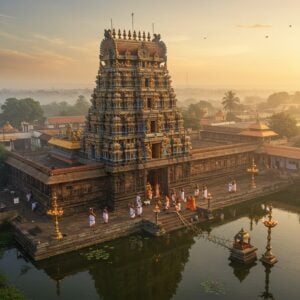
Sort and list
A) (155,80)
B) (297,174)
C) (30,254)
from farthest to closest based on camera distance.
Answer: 1. (297,174)
2. (155,80)
3. (30,254)

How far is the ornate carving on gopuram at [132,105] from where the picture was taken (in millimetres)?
27781

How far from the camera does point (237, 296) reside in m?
16.9

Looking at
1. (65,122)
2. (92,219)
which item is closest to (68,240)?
(92,219)

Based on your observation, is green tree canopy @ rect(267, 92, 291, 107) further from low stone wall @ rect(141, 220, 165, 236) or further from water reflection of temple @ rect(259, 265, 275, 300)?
water reflection of temple @ rect(259, 265, 275, 300)

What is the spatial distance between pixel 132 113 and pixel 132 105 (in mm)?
666

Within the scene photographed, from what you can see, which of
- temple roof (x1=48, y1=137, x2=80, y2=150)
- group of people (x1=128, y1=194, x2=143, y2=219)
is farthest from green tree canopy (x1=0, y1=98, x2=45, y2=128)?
group of people (x1=128, y1=194, x2=143, y2=219)

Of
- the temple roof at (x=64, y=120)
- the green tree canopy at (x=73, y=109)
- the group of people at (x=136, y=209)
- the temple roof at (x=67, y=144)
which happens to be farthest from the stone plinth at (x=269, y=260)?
the green tree canopy at (x=73, y=109)

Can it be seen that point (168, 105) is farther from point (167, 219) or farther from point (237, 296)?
point (237, 296)

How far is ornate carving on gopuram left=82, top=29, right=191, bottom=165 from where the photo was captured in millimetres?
27781

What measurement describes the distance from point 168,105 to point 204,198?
8.10 m

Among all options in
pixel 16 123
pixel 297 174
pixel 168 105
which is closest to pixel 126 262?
pixel 168 105

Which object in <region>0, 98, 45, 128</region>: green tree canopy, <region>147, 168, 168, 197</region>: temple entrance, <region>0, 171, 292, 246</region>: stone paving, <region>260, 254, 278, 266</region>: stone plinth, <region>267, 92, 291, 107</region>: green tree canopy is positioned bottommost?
<region>260, 254, 278, 266</region>: stone plinth

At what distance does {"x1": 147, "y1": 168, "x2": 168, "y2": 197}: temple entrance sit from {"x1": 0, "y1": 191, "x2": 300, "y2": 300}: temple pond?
598 cm

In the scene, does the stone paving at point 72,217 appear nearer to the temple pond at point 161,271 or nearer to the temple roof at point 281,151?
the temple pond at point 161,271
